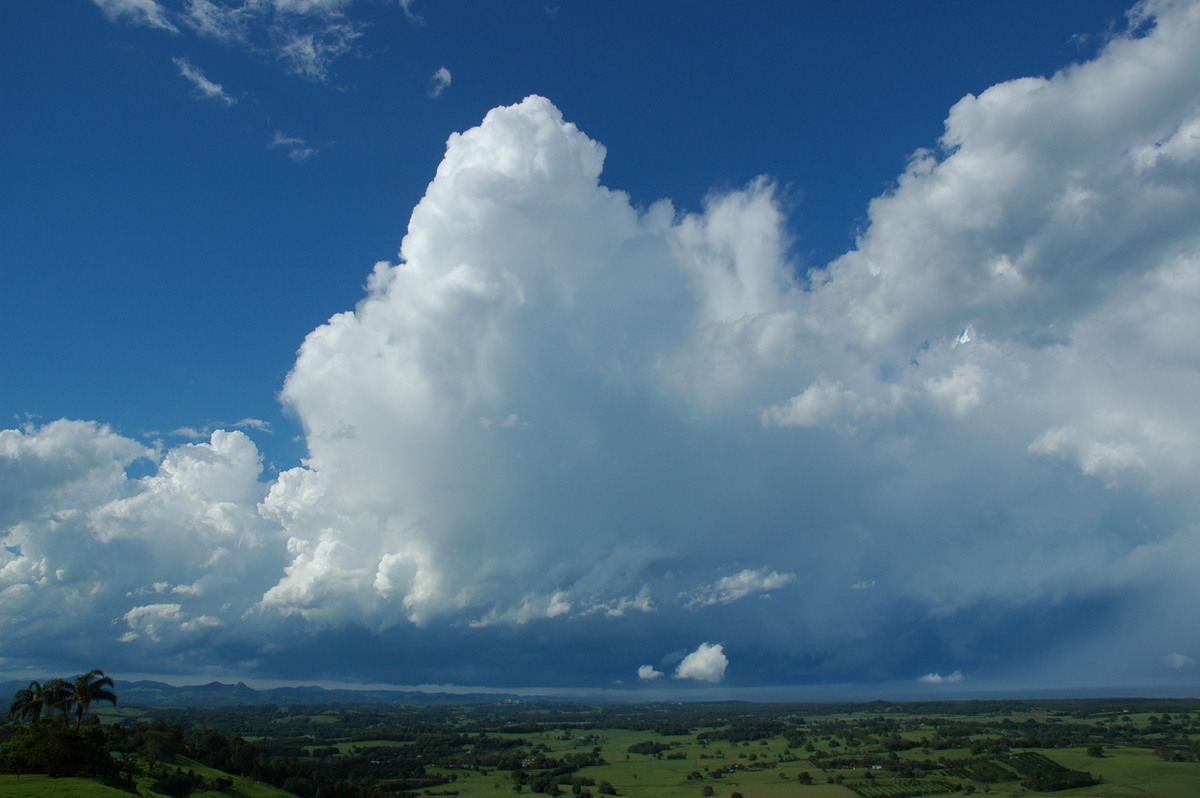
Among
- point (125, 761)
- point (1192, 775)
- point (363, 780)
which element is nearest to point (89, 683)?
point (125, 761)

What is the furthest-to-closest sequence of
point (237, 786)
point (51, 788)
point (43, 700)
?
point (237, 786), point (43, 700), point (51, 788)

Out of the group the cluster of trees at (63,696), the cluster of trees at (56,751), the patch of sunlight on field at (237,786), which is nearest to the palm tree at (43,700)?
the cluster of trees at (63,696)

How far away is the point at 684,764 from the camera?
191875 mm

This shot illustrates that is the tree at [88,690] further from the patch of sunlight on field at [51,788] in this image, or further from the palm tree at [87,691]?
the patch of sunlight on field at [51,788]

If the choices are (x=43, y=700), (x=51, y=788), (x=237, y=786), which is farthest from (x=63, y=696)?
(x=51, y=788)

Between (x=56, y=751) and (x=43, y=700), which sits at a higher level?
(x=43, y=700)

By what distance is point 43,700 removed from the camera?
301ft

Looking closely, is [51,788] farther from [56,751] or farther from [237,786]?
[237,786]

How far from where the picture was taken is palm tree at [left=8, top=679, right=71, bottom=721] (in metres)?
91.5

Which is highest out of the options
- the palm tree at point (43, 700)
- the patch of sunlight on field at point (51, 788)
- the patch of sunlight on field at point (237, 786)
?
the palm tree at point (43, 700)

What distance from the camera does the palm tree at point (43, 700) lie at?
91500mm

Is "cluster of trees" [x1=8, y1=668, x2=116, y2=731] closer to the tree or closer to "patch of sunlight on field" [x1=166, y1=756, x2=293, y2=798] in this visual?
the tree

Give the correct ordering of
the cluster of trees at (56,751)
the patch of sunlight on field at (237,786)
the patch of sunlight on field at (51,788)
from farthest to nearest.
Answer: the patch of sunlight on field at (237,786), the cluster of trees at (56,751), the patch of sunlight on field at (51,788)

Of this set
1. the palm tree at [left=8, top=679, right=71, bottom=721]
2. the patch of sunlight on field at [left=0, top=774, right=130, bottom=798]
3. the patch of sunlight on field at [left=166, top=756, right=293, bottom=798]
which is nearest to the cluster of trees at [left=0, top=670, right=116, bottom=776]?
the patch of sunlight on field at [left=0, top=774, right=130, bottom=798]
